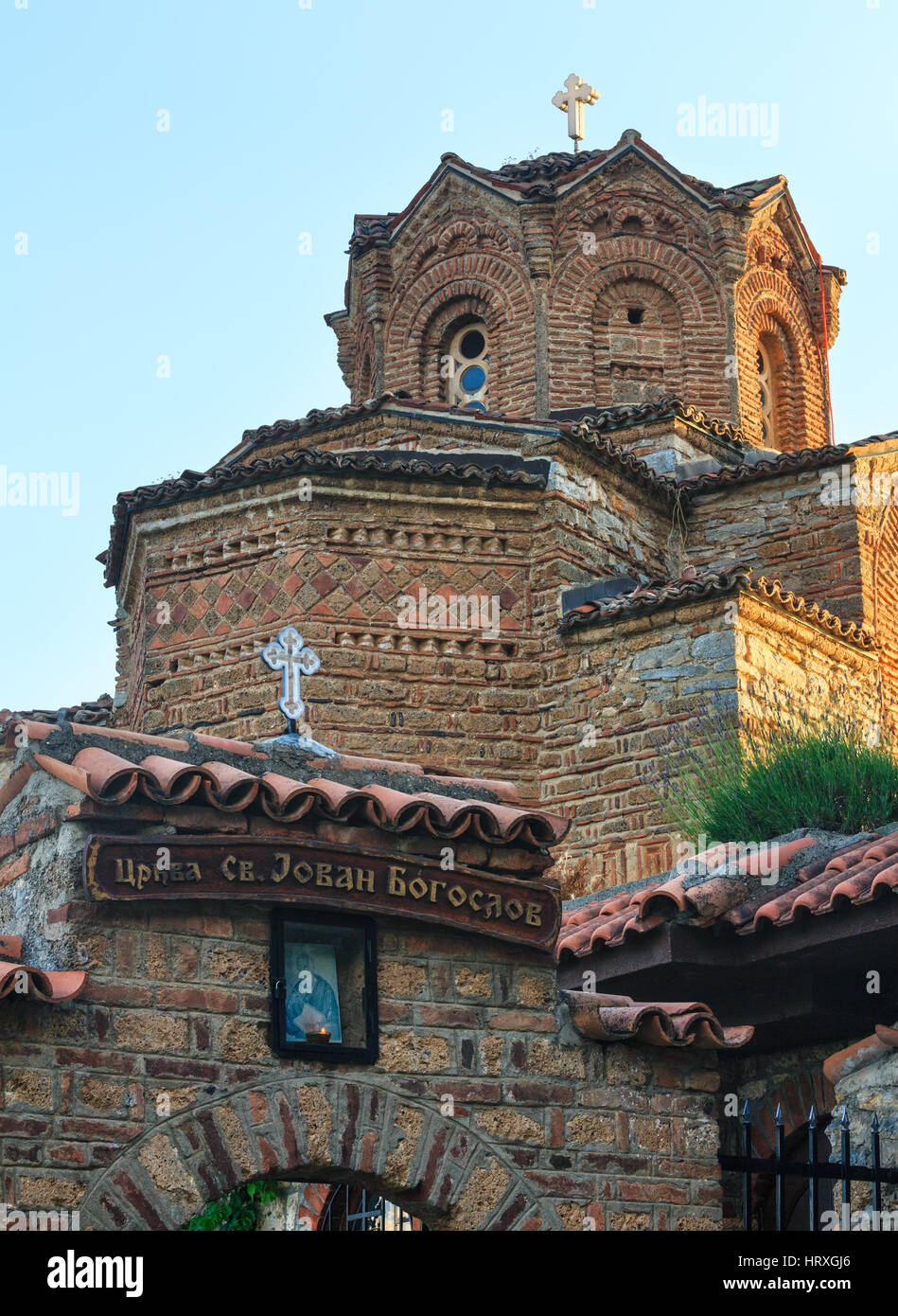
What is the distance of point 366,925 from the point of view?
6.34 metres

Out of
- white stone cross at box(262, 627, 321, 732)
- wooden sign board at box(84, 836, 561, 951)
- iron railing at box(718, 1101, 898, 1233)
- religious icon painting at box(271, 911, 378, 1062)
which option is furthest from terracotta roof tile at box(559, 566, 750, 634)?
religious icon painting at box(271, 911, 378, 1062)

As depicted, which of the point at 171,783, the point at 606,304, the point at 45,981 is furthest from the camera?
the point at 606,304

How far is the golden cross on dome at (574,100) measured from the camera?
21188 mm

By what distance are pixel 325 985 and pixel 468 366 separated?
1342 centimetres

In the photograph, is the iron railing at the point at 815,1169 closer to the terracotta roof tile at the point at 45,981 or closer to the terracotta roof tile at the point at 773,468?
the terracotta roof tile at the point at 45,981

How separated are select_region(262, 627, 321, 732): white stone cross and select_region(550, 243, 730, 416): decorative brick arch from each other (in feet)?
36.1

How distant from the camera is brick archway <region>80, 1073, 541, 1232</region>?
5766 millimetres

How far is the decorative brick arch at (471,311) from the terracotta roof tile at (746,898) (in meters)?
10.5

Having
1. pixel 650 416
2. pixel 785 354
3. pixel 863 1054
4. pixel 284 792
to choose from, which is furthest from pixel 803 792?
pixel 785 354

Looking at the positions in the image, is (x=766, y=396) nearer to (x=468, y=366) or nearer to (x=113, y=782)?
(x=468, y=366)

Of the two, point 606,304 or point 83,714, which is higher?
point 606,304

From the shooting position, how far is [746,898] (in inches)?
312

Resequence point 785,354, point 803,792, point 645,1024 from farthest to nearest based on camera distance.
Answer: point 785,354 < point 803,792 < point 645,1024

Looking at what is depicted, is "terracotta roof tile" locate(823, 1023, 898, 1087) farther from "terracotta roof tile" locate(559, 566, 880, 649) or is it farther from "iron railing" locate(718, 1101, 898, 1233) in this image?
"terracotta roof tile" locate(559, 566, 880, 649)
